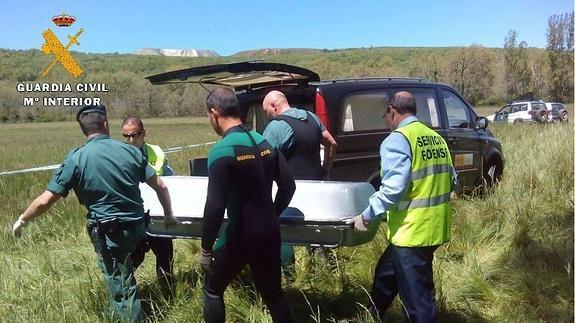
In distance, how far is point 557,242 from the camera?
16.5ft

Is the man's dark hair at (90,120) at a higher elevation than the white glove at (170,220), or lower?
higher

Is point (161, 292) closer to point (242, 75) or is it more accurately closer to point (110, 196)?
point (110, 196)

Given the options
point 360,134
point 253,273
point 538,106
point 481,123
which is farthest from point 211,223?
point 538,106

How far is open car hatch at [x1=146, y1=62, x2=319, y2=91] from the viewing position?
476 cm

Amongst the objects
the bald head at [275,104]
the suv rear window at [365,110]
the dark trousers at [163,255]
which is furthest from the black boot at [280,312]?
the suv rear window at [365,110]

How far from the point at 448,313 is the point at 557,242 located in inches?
63.6

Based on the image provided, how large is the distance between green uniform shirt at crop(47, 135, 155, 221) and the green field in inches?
28.9

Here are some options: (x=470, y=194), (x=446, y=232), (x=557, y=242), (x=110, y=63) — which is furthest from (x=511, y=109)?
(x=110, y=63)

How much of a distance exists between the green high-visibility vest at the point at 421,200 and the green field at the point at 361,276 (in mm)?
607

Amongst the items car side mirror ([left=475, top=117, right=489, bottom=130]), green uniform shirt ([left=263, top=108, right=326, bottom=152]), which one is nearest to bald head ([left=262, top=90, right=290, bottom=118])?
green uniform shirt ([left=263, top=108, right=326, bottom=152])

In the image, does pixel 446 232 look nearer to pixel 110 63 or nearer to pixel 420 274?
pixel 420 274

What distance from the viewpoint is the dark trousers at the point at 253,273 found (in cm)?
324

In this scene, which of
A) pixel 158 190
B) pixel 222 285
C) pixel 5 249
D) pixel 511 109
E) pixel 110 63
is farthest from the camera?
pixel 110 63

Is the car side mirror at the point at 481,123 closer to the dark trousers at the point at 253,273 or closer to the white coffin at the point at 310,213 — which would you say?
the white coffin at the point at 310,213
